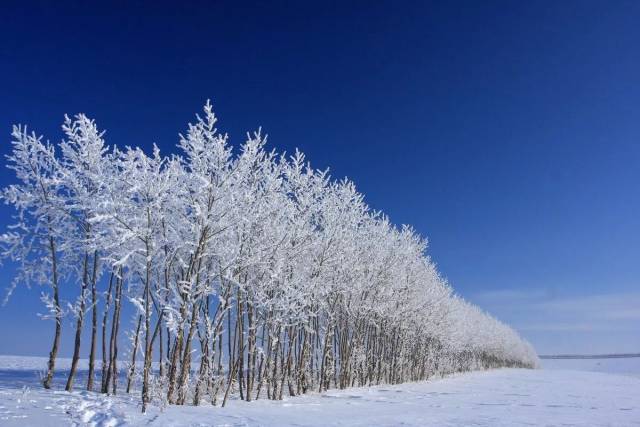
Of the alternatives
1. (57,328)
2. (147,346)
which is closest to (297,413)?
(147,346)

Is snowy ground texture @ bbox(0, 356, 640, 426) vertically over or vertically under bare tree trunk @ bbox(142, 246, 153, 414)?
under

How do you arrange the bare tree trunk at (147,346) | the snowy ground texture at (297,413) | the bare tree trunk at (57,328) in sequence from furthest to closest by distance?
the bare tree trunk at (57,328)
the bare tree trunk at (147,346)
the snowy ground texture at (297,413)

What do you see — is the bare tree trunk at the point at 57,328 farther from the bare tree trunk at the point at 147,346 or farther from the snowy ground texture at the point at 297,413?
the bare tree trunk at the point at 147,346

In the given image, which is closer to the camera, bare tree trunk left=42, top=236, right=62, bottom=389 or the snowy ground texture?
the snowy ground texture

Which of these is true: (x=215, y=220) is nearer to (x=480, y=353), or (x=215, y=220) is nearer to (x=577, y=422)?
(x=577, y=422)

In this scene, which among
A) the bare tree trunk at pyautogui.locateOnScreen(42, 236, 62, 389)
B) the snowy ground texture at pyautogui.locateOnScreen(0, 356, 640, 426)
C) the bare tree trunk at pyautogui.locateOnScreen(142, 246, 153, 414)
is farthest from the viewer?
the bare tree trunk at pyautogui.locateOnScreen(42, 236, 62, 389)

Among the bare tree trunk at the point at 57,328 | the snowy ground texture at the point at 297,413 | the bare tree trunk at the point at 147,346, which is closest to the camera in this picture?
the snowy ground texture at the point at 297,413

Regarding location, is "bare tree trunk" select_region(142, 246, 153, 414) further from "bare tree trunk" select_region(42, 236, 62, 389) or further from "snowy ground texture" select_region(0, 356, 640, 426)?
"bare tree trunk" select_region(42, 236, 62, 389)

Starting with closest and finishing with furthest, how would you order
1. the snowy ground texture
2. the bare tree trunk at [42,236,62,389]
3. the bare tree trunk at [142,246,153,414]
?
the snowy ground texture
the bare tree trunk at [142,246,153,414]
the bare tree trunk at [42,236,62,389]

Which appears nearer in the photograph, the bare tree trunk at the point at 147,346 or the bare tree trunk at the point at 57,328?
the bare tree trunk at the point at 147,346

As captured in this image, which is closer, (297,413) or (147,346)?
(147,346)

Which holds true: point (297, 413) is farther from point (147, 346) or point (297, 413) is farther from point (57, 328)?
point (57, 328)

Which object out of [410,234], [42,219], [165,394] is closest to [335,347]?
[410,234]

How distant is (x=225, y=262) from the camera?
13633 mm
